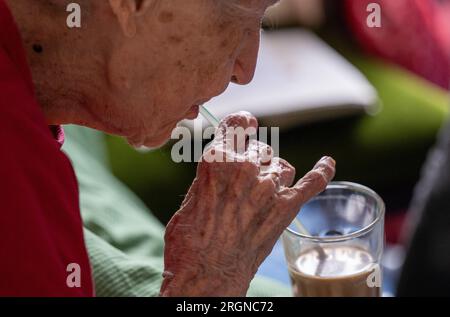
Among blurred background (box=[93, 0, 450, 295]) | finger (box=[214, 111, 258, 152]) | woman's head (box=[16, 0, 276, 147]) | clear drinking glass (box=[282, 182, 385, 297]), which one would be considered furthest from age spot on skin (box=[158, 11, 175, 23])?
blurred background (box=[93, 0, 450, 295])

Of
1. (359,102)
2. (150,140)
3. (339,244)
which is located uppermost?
(150,140)

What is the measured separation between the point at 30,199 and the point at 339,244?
313mm

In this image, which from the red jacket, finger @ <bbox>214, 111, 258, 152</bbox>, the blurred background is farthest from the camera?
the blurred background

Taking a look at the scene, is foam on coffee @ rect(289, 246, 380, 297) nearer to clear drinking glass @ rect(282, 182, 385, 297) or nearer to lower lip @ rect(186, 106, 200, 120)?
clear drinking glass @ rect(282, 182, 385, 297)

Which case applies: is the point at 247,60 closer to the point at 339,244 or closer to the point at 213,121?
the point at 213,121

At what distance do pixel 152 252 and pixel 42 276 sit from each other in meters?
0.43

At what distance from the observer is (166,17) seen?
2.57ft

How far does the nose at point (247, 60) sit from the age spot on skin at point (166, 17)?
9cm

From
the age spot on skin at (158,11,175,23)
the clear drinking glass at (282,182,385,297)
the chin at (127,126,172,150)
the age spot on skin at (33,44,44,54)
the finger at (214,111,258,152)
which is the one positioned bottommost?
the clear drinking glass at (282,182,385,297)

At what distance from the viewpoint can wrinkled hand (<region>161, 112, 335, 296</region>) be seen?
75 centimetres

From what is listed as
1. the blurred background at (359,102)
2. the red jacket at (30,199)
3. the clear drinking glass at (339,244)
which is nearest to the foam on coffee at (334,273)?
the clear drinking glass at (339,244)

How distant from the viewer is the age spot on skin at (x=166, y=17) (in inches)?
30.7

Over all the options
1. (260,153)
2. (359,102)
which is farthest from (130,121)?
(359,102)

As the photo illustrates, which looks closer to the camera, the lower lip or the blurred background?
the lower lip
